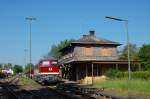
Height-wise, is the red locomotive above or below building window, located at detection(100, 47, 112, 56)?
below

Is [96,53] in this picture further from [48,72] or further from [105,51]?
[48,72]

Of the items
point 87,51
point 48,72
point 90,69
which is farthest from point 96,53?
point 48,72

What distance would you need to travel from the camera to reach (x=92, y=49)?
6156 centimetres

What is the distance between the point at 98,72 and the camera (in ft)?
182

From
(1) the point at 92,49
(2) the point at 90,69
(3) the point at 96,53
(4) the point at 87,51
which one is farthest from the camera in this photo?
(3) the point at 96,53

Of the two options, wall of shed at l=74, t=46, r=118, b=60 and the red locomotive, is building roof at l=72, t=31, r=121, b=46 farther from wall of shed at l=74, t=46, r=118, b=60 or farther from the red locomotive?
the red locomotive

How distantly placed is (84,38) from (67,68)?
7169 mm

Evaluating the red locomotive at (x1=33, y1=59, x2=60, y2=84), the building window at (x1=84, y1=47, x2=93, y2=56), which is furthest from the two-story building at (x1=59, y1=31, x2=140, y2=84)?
the red locomotive at (x1=33, y1=59, x2=60, y2=84)

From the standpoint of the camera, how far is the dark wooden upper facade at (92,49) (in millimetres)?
60500

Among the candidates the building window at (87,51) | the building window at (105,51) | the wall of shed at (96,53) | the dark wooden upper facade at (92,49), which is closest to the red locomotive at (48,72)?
the dark wooden upper facade at (92,49)

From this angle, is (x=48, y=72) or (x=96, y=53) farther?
(x=96, y=53)

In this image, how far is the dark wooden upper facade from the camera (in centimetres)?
6050

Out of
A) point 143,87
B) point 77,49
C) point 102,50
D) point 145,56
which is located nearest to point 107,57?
point 102,50

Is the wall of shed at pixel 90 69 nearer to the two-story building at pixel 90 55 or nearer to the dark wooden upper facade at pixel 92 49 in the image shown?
the two-story building at pixel 90 55
